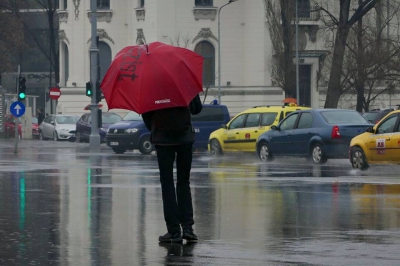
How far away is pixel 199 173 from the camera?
2258cm

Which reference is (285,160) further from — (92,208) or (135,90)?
(135,90)

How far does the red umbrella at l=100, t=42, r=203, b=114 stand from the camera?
33.7ft

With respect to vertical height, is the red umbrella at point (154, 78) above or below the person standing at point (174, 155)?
above

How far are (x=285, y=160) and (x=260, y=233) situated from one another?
2005cm

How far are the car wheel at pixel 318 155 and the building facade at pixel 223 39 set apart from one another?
3813 centimetres

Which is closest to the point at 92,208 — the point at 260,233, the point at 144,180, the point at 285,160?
the point at 260,233

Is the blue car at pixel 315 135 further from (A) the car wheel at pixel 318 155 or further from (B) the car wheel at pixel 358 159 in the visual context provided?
(B) the car wheel at pixel 358 159

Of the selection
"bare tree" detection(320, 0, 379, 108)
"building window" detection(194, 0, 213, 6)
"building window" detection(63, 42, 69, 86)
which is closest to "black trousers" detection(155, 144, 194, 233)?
"bare tree" detection(320, 0, 379, 108)

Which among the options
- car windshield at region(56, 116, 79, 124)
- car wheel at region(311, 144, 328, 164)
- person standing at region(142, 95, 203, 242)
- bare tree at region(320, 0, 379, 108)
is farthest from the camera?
car windshield at region(56, 116, 79, 124)

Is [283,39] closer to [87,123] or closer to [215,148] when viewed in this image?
[87,123]

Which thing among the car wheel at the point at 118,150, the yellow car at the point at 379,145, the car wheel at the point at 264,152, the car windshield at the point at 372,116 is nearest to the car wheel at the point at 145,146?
the car wheel at the point at 118,150

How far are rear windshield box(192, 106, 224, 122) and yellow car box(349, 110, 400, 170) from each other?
42.3 ft

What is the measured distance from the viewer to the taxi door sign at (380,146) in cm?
2384

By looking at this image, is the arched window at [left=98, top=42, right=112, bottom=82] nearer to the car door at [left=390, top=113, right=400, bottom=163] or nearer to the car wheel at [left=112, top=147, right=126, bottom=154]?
the car wheel at [left=112, top=147, right=126, bottom=154]
